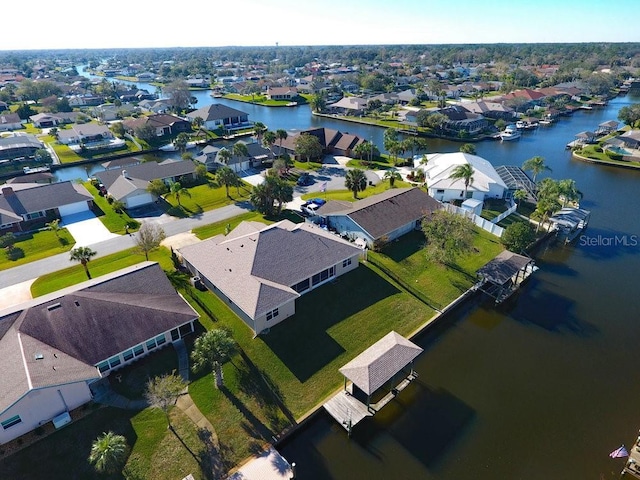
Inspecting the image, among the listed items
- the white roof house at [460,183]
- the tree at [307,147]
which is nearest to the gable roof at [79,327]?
the white roof house at [460,183]

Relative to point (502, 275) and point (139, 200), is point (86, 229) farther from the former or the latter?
point (502, 275)

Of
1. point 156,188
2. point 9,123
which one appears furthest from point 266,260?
point 9,123

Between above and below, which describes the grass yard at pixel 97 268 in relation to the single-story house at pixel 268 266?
below

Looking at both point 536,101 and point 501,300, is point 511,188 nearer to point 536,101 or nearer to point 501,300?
point 501,300

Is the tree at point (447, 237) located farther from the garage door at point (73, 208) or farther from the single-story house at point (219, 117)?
the single-story house at point (219, 117)

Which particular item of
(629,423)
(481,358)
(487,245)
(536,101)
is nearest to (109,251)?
(481,358)
